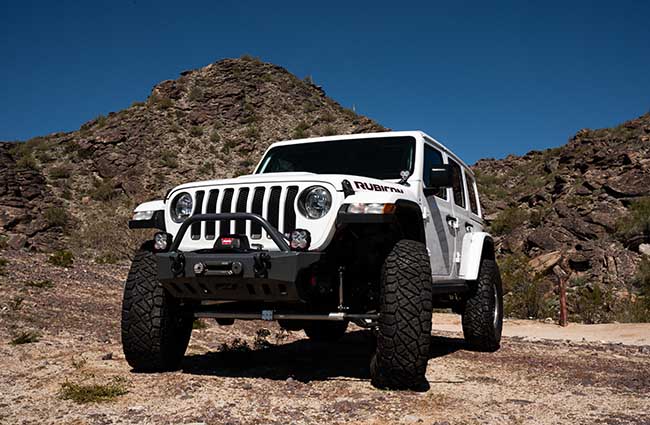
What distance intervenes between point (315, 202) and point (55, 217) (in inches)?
1060

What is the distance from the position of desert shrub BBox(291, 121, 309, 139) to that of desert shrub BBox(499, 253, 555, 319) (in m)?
20.1

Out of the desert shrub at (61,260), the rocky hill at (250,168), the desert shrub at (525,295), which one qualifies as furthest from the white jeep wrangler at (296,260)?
the rocky hill at (250,168)

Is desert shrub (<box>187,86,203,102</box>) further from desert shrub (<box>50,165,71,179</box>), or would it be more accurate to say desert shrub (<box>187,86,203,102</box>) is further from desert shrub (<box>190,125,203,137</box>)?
desert shrub (<box>50,165,71,179</box>)

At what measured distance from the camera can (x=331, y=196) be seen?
4.49 metres

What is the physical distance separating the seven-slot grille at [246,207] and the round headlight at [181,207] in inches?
4.4

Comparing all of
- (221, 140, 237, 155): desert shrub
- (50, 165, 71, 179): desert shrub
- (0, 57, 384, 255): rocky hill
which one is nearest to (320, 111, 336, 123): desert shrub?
(0, 57, 384, 255): rocky hill

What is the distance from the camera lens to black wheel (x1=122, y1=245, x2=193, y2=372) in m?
4.88

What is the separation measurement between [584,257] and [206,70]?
30681mm

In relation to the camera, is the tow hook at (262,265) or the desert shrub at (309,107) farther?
the desert shrub at (309,107)

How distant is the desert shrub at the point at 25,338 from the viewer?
5895 mm

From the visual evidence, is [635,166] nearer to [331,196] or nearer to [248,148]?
[248,148]

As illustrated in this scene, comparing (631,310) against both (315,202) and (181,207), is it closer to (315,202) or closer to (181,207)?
(315,202)

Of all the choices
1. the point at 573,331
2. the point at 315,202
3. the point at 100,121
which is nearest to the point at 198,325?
the point at 315,202

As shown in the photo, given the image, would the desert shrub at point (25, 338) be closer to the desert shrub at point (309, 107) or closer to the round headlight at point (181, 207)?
the round headlight at point (181, 207)
